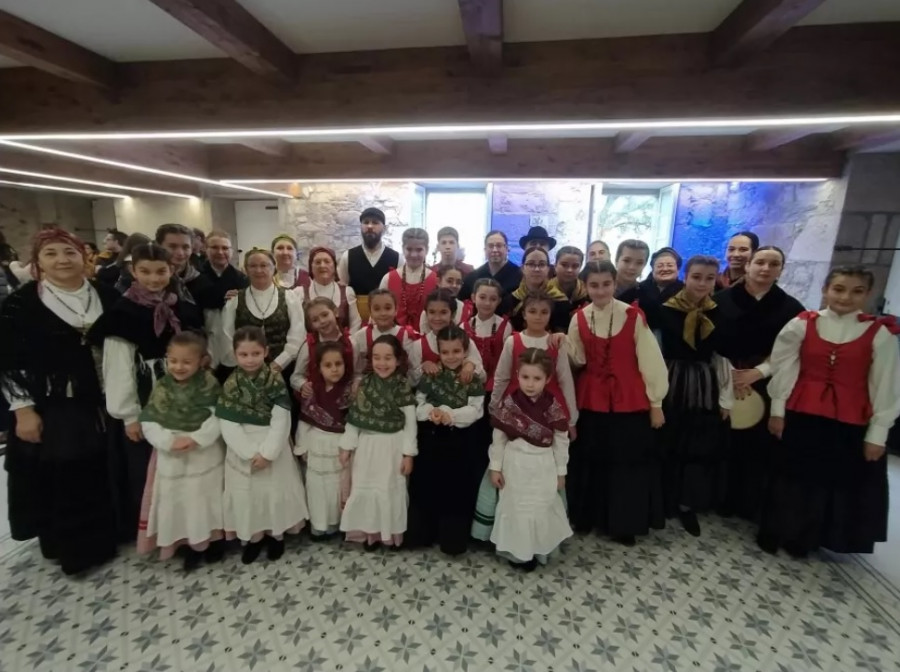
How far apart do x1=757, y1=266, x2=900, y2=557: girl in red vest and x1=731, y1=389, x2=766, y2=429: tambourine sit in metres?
0.12

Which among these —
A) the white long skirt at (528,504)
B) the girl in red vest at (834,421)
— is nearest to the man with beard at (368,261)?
the white long skirt at (528,504)

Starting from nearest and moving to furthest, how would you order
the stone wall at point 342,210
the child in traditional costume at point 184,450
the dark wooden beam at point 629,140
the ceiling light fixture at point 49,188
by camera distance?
the child in traditional costume at point 184,450 → the dark wooden beam at point 629,140 → the stone wall at point 342,210 → the ceiling light fixture at point 49,188

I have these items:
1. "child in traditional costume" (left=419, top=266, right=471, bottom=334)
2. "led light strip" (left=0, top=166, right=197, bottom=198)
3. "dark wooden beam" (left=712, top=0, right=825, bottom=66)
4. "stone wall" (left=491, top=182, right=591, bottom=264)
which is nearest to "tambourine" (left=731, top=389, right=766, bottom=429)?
"child in traditional costume" (left=419, top=266, right=471, bottom=334)

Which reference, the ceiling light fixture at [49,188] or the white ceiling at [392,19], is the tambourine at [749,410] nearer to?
the white ceiling at [392,19]

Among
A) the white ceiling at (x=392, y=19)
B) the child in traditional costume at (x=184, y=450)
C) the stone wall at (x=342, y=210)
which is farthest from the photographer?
the stone wall at (x=342, y=210)

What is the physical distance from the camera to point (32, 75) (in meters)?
2.85

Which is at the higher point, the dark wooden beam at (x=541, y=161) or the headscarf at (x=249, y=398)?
the dark wooden beam at (x=541, y=161)

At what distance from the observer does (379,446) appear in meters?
1.93

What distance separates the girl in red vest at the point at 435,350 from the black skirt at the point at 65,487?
1.41m

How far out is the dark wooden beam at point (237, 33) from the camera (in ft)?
5.52

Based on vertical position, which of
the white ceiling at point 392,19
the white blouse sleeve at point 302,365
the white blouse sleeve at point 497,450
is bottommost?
the white blouse sleeve at point 497,450

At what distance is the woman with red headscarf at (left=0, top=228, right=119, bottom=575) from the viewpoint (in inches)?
66.1

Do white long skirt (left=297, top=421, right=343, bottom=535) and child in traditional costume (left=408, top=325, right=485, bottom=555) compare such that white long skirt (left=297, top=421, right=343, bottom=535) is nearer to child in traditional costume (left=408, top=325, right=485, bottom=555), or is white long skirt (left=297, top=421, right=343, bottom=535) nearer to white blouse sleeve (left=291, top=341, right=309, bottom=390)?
white blouse sleeve (left=291, top=341, right=309, bottom=390)

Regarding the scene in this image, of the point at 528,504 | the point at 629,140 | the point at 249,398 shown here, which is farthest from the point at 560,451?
the point at 629,140
